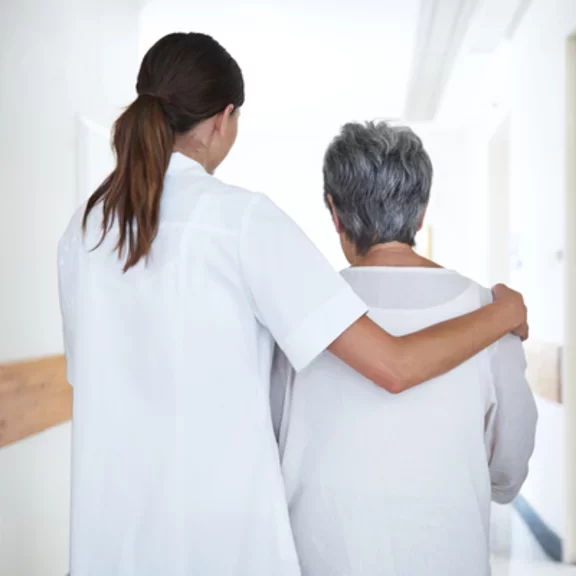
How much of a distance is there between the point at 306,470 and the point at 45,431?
6.49 ft

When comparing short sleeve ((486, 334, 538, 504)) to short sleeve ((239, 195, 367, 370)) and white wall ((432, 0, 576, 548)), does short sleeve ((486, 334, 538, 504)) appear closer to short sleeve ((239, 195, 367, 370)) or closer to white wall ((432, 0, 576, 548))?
short sleeve ((239, 195, 367, 370))

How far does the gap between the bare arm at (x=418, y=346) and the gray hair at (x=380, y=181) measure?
0.68 ft

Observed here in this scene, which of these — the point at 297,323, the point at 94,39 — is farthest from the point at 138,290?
the point at 94,39

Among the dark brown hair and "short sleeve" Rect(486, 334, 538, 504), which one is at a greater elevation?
the dark brown hair

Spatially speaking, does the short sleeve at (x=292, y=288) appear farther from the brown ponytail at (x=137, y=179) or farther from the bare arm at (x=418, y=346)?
the brown ponytail at (x=137, y=179)

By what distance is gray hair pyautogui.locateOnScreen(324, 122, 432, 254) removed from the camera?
130cm

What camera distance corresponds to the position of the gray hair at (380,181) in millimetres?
1303

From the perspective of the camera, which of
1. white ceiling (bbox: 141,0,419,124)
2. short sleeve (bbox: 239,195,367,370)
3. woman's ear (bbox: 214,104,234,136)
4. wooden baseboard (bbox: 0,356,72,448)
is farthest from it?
white ceiling (bbox: 141,0,419,124)

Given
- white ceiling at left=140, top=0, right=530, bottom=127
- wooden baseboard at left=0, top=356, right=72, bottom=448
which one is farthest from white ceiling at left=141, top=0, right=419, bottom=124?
wooden baseboard at left=0, top=356, right=72, bottom=448

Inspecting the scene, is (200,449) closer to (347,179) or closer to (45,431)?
(347,179)

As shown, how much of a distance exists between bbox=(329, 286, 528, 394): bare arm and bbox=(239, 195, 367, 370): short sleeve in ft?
0.10

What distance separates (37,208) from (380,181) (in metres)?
1.90

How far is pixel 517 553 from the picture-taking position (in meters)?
3.71

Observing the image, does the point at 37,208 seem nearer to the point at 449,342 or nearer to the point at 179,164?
the point at 179,164
